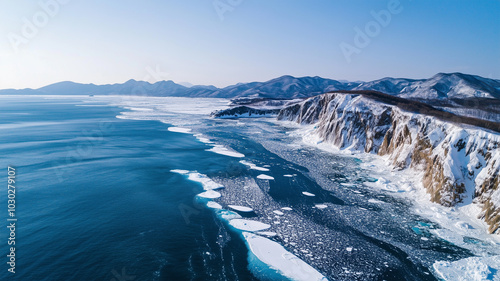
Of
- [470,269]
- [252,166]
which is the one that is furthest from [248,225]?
[252,166]

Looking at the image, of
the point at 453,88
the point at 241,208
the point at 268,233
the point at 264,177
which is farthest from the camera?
the point at 453,88

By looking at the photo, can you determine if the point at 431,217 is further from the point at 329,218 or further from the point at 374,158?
the point at 374,158

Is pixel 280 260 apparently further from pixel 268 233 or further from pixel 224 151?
pixel 224 151

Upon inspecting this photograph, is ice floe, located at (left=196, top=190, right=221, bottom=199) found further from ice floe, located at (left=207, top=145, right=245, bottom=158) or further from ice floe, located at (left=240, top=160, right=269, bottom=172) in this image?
ice floe, located at (left=207, top=145, right=245, bottom=158)

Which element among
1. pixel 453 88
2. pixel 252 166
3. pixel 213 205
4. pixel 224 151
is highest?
pixel 453 88

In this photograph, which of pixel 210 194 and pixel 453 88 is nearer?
pixel 210 194

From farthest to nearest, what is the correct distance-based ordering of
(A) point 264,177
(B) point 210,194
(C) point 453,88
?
(C) point 453,88 → (A) point 264,177 → (B) point 210,194
